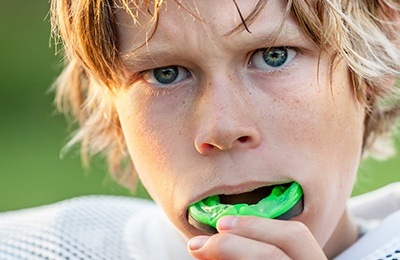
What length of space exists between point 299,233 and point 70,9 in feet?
1.79

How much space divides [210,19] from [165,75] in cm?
13

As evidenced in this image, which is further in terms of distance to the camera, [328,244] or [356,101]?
[328,244]

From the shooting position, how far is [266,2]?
58.7 inches

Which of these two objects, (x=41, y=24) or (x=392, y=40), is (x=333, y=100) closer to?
(x=392, y=40)

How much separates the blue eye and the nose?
67 millimetres

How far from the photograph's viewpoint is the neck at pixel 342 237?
1.76 m

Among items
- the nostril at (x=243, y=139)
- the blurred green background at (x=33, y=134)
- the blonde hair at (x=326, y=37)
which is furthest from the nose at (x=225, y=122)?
the blurred green background at (x=33, y=134)

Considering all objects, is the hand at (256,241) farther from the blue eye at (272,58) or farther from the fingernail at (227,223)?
the blue eye at (272,58)

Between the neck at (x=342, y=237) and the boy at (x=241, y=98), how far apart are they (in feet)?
0.21

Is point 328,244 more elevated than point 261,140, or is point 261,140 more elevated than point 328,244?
point 261,140

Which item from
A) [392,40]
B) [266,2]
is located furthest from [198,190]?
[392,40]

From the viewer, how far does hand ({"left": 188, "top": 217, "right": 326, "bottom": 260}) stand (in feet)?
4.42

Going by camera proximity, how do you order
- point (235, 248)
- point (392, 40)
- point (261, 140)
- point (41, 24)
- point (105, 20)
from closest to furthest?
1. point (235, 248)
2. point (261, 140)
3. point (105, 20)
4. point (392, 40)
5. point (41, 24)

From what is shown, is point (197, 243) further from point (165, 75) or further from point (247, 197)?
point (165, 75)
